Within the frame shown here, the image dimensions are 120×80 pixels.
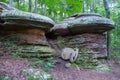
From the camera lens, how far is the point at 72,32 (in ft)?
32.5

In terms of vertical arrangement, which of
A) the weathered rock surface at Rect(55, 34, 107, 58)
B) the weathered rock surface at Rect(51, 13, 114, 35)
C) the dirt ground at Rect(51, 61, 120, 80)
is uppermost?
the weathered rock surface at Rect(51, 13, 114, 35)

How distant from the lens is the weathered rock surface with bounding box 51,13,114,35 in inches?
362

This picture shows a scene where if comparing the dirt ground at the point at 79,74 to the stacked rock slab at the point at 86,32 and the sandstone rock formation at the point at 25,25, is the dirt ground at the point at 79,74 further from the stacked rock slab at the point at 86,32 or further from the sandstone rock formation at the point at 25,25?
the sandstone rock formation at the point at 25,25

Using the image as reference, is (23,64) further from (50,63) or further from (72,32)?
(72,32)

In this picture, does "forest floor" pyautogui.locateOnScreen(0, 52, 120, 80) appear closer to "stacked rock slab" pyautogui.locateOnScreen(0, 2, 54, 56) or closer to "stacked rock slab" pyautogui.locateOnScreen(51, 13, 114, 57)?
"stacked rock slab" pyautogui.locateOnScreen(0, 2, 54, 56)

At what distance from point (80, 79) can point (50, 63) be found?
Answer: 152cm

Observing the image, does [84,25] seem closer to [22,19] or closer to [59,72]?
[59,72]

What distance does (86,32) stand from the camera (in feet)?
32.5

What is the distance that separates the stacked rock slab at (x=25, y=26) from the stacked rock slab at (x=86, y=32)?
125 centimetres

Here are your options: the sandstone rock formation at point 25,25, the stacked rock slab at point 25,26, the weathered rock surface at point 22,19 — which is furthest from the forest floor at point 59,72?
the weathered rock surface at point 22,19

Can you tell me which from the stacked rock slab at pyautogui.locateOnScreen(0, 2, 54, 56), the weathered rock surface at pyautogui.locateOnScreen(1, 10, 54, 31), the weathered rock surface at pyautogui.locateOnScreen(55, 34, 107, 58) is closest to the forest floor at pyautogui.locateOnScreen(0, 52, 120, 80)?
the stacked rock slab at pyautogui.locateOnScreen(0, 2, 54, 56)

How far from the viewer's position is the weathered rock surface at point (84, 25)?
920 cm

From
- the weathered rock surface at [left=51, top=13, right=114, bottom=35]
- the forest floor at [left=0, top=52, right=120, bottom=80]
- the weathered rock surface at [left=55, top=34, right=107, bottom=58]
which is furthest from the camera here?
the weathered rock surface at [left=55, top=34, right=107, bottom=58]

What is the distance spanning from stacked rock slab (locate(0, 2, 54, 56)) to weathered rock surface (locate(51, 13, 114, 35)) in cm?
120
